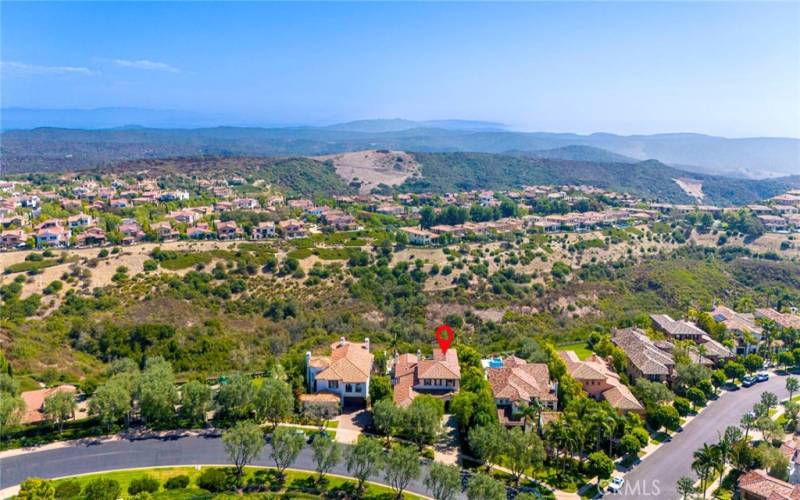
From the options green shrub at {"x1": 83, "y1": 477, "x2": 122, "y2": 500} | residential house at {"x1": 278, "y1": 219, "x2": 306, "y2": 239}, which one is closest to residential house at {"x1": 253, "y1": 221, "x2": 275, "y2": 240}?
residential house at {"x1": 278, "y1": 219, "x2": 306, "y2": 239}

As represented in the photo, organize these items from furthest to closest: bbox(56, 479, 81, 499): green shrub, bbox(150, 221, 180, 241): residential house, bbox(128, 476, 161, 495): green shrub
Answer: bbox(150, 221, 180, 241): residential house, bbox(128, 476, 161, 495): green shrub, bbox(56, 479, 81, 499): green shrub

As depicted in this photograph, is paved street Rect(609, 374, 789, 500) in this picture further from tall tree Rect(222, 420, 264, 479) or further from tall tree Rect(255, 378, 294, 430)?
tall tree Rect(255, 378, 294, 430)

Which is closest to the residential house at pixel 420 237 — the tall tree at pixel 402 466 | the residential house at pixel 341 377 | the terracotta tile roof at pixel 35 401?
the residential house at pixel 341 377

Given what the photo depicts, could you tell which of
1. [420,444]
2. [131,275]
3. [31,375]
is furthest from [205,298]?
[420,444]

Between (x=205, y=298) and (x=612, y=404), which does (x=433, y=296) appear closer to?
(x=205, y=298)

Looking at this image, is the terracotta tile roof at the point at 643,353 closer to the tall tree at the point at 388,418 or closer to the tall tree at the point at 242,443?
the tall tree at the point at 388,418

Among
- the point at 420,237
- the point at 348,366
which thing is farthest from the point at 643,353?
the point at 420,237
